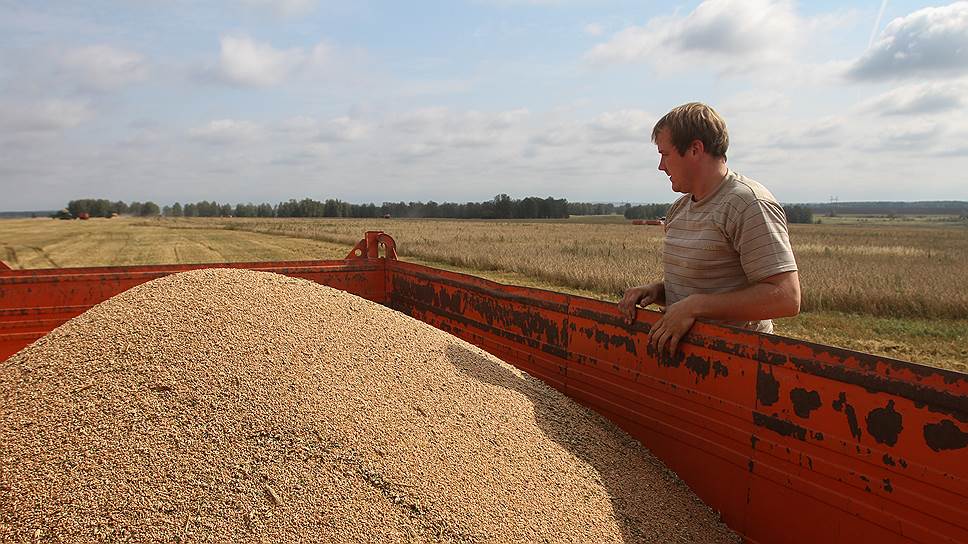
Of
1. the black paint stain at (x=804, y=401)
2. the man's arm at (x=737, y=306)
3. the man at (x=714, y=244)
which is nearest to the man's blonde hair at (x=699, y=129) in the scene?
the man at (x=714, y=244)

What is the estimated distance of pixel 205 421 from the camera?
2.04 metres

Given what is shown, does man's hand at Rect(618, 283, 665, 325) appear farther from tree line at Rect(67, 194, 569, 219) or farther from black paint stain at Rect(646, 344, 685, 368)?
tree line at Rect(67, 194, 569, 219)

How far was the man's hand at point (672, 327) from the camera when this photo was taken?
2072 millimetres

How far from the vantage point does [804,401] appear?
1729mm

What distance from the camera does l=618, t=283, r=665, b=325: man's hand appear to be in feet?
7.66

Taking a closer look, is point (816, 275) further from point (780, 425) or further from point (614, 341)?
point (780, 425)

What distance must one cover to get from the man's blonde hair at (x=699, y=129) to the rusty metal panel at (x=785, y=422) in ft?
2.07

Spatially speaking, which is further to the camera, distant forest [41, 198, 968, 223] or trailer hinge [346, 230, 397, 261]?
distant forest [41, 198, 968, 223]

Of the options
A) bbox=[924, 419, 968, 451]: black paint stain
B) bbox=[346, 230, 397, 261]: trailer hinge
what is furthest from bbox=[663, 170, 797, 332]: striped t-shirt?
bbox=[346, 230, 397, 261]: trailer hinge

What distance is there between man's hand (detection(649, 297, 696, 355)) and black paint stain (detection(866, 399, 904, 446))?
608 millimetres

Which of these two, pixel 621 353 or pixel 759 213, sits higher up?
pixel 759 213

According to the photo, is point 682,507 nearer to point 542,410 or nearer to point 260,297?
point 542,410

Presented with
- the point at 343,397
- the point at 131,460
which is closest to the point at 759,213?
the point at 343,397

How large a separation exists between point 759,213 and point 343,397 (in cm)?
155
